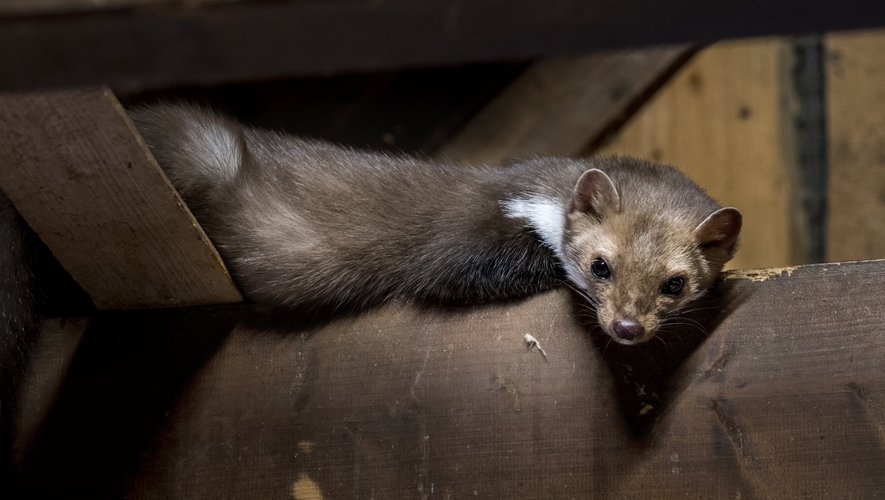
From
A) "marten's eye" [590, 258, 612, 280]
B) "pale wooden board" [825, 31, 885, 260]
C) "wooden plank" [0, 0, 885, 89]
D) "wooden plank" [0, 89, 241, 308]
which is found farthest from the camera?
"pale wooden board" [825, 31, 885, 260]

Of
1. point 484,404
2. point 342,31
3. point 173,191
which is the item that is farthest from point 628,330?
point 342,31

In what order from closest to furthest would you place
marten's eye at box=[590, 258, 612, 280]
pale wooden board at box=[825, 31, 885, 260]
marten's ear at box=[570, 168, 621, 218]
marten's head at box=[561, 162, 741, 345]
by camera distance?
marten's head at box=[561, 162, 741, 345] < marten's eye at box=[590, 258, 612, 280] < marten's ear at box=[570, 168, 621, 218] < pale wooden board at box=[825, 31, 885, 260]

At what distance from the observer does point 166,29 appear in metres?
1.25

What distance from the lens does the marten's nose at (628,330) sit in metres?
2.79

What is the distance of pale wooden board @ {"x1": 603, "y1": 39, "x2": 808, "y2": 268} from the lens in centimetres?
605

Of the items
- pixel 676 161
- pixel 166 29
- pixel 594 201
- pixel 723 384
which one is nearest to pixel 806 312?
pixel 723 384

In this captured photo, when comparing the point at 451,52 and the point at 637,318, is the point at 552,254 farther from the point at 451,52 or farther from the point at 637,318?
the point at 451,52


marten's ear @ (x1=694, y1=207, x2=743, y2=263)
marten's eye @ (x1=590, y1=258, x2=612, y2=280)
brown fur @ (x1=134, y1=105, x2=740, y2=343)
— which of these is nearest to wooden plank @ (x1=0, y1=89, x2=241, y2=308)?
brown fur @ (x1=134, y1=105, x2=740, y2=343)

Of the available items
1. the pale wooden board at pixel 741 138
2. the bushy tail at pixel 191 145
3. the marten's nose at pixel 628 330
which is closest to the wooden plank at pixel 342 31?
the marten's nose at pixel 628 330

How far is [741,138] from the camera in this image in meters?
6.08

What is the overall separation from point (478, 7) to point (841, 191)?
5.33 m

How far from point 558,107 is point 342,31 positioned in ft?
12.7

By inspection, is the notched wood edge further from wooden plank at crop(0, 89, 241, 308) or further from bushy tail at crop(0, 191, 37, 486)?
bushy tail at crop(0, 191, 37, 486)

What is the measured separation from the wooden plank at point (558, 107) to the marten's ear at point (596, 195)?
176cm
